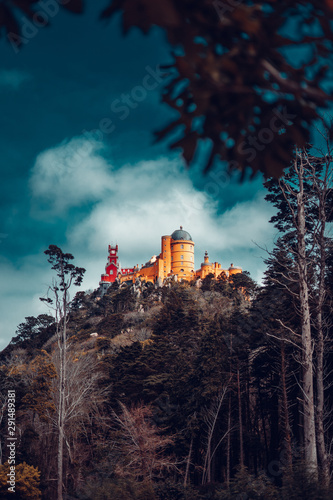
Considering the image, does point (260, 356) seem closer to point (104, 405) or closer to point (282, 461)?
point (282, 461)

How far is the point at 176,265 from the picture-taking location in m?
84.9

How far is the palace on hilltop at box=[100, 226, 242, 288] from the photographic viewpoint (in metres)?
82.2

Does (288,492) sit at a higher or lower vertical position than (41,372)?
lower

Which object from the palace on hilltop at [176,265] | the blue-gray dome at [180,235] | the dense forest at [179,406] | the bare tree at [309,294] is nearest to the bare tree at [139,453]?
the dense forest at [179,406]

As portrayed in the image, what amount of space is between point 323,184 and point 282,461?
11449 mm

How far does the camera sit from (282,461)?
52.1 ft

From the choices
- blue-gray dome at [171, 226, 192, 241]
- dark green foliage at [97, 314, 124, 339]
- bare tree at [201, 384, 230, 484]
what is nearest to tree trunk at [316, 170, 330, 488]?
bare tree at [201, 384, 230, 484]

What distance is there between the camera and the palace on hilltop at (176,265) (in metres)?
82.2

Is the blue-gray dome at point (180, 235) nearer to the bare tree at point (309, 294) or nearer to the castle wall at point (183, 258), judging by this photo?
the castle wall at point (183, 258)

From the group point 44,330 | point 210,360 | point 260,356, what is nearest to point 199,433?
point 210,360

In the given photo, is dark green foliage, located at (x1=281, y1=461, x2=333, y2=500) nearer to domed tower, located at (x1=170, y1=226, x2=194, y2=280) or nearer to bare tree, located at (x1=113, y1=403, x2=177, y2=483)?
bare tree, located at (x1=113, y1=403, x2=177, y2=483)

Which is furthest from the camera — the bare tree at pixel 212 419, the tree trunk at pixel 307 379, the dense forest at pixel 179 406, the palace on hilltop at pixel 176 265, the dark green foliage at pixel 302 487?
the palace on hilltop at pixel 176 265

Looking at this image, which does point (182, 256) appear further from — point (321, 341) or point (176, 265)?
point (321, 341)

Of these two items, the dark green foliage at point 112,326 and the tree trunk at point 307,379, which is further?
the dark green foliage at point 112,326
